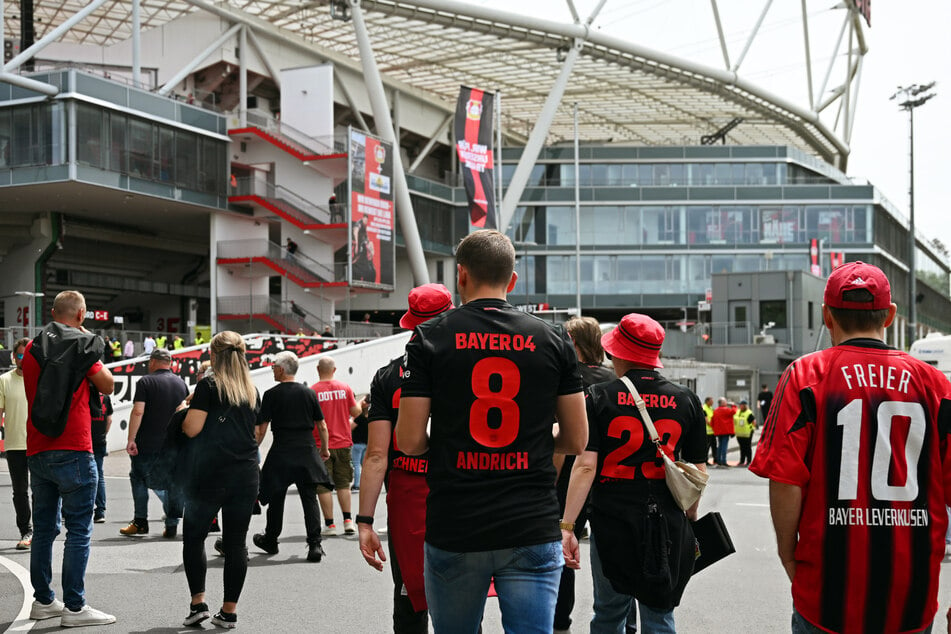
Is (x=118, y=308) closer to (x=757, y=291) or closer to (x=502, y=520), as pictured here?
(x=757, y=291)

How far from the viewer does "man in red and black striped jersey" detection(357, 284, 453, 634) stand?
14.1 ft

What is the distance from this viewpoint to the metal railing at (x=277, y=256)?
49250 millimetres

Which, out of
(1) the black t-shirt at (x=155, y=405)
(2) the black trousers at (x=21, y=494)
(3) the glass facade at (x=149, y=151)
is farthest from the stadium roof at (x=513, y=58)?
(2) the black trousers at (x=21, y=494)

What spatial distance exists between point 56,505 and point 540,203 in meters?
60.1

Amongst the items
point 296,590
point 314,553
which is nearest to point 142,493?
point 314,553

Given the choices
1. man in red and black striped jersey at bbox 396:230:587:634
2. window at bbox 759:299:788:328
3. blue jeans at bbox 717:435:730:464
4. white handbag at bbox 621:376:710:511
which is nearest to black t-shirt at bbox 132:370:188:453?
white handbag at bbox 621:376:710:511

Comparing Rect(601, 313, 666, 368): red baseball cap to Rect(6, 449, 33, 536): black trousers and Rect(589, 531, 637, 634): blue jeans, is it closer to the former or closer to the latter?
Rect(589, 531, 637, 634): blue jeans

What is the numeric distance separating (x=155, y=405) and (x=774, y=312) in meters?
40.0

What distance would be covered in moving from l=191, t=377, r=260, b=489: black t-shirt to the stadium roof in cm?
4105

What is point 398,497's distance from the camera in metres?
4.68

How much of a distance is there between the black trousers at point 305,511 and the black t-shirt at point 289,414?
38cm

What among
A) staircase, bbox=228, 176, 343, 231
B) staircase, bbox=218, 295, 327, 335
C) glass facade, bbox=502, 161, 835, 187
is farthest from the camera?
glass facade, bbox=502, 161, 835, 187

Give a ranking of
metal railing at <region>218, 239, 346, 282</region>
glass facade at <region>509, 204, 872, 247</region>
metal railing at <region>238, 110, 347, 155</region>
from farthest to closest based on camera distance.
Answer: glass facade at <region>509, 204, 872, 247</region> → metal railing at <region>238, 110, 347, 155</region> → metal railing at <region>218, 239, 346, 282</region>

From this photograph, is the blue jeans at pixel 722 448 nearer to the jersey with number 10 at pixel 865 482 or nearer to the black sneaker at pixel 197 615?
the black sneaker at pixel 197 615
